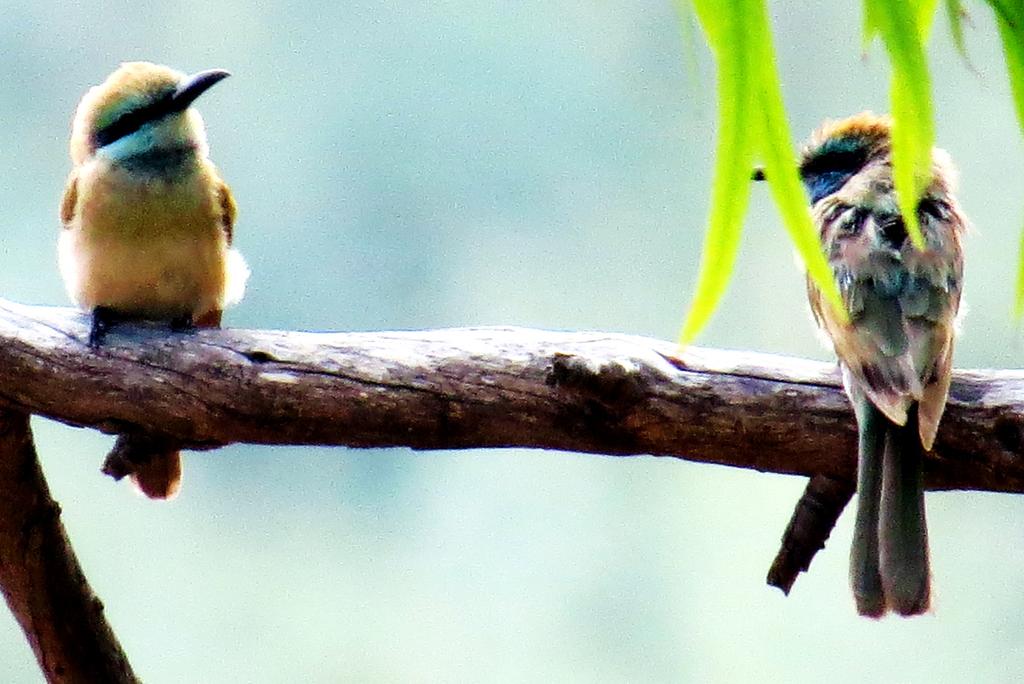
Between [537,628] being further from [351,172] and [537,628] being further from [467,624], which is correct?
[351,172]

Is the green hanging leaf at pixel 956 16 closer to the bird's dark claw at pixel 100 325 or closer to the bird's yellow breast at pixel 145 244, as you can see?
the bird's dark claw at pixel 100 325

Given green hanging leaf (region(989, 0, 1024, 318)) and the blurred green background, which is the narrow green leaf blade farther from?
the blurred green background

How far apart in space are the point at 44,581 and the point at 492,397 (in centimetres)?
64

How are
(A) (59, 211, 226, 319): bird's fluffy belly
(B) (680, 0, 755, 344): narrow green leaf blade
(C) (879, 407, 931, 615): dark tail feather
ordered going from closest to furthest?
(B) (680, 0, 755, 344): narrow green leaf blade
(C) (879, 407, 931, 615): dark tail feather
(A) (59, 211, 226, 319): bird's fluffy belly

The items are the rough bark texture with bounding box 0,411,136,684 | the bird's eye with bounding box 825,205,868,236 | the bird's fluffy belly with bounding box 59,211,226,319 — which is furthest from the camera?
the bird's fluffy belly with bounding box 59,211,226,319

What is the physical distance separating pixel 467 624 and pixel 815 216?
5.53ft

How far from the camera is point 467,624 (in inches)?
130

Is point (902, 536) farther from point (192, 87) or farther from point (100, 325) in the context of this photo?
point (192, 87)

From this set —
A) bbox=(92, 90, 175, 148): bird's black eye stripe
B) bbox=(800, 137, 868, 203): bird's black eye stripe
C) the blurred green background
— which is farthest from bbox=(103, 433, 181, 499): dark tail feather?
the blurred green background

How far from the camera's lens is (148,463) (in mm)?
1937

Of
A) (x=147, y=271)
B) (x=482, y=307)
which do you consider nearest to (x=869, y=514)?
(x=147, y=271)

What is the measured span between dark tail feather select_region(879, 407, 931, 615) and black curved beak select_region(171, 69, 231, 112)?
1.18 metres

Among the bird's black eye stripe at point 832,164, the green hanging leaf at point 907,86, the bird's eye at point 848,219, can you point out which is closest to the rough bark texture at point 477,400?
the bird's eye at point 848,219

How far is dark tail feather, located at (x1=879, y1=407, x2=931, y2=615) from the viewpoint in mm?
1573
